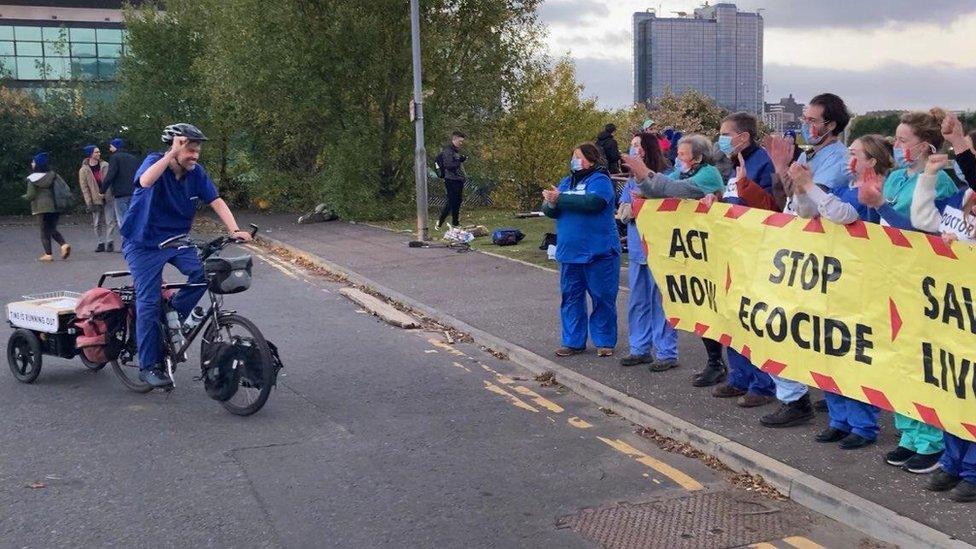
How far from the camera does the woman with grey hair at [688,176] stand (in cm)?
760

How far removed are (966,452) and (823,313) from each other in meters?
1.22

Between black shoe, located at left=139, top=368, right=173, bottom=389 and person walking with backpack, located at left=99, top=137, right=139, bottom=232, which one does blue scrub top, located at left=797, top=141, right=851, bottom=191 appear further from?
person walking with backpack, located at left=99, top=137, right=139, bottom=232

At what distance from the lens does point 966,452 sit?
536 centimetres


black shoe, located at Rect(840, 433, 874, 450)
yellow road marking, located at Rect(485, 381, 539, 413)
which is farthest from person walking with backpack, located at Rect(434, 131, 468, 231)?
black shoe, located at Rect(840, 433, 874, 450)

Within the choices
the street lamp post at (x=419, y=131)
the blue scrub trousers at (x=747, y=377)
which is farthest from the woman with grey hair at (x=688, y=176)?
the street lamp post at (x=419, y=131)

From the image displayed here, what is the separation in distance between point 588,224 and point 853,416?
3.09 metres

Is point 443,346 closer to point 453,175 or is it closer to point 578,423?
point 578,423

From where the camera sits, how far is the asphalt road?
16.9ft

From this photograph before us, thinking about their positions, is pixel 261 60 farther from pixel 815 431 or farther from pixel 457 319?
pixel 815 431

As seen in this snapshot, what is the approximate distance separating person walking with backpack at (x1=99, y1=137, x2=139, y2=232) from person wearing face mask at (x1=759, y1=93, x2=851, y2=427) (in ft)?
43.8

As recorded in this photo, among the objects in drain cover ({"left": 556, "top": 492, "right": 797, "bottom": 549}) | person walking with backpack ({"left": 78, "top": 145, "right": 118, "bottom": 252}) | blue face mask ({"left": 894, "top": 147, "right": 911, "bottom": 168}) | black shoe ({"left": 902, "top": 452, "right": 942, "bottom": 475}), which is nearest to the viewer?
drain cover ({"left": 556, "top": 492, "right": 797, "bottom": 549})

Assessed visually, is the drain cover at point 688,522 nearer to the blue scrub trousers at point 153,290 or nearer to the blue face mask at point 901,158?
the blue face mask at point 901,158

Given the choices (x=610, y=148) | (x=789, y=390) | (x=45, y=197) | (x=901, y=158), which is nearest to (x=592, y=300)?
(x=789, y=390)

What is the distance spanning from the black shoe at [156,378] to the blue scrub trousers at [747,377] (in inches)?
169
